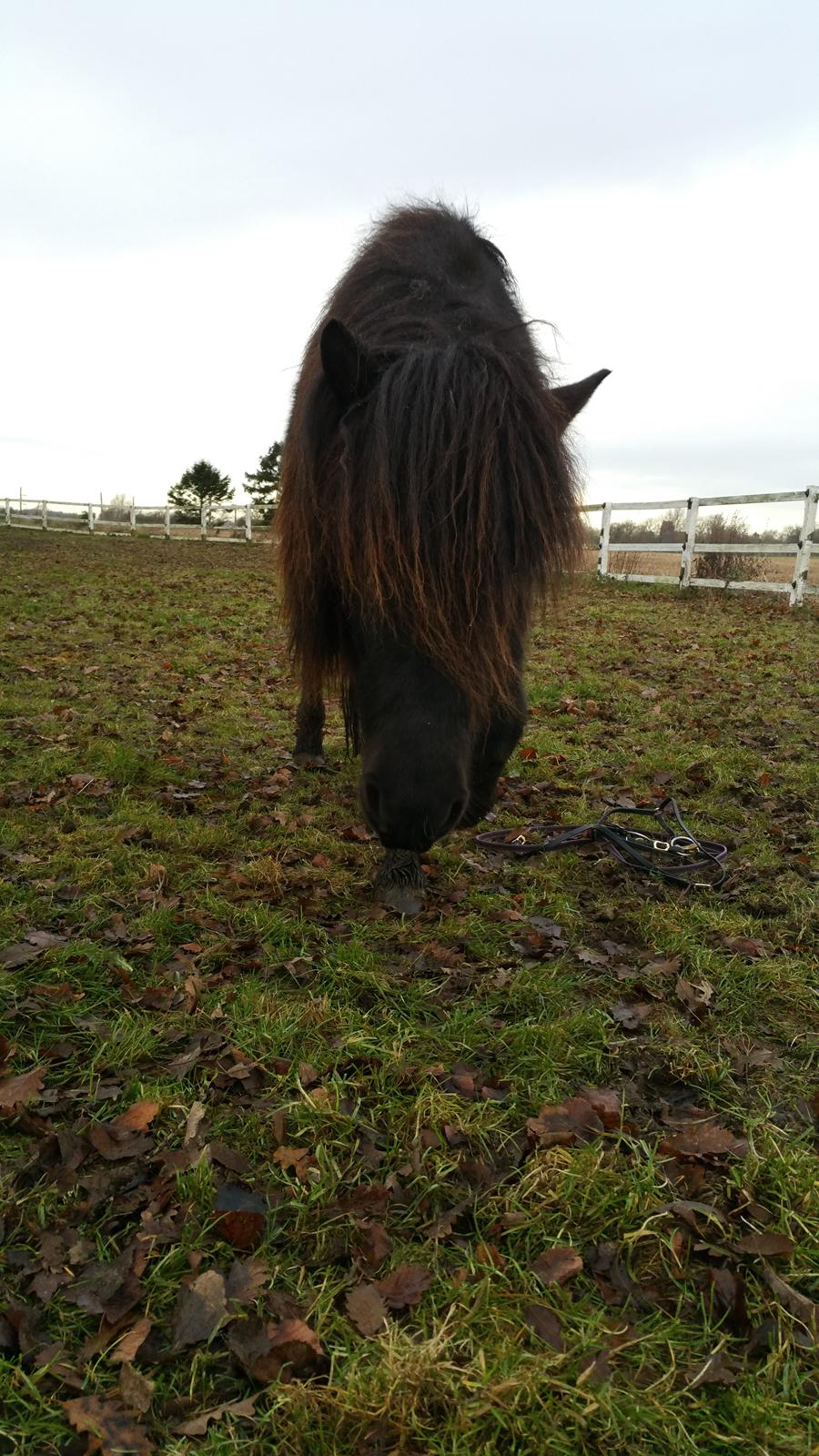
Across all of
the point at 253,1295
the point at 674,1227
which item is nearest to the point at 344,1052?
the point at 253,1295

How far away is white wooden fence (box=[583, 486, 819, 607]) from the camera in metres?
14.3

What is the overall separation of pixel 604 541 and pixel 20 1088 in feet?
58.8

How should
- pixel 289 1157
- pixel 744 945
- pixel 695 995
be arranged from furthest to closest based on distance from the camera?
pixel 744 945, pixel 695 995, pixel 289 1157

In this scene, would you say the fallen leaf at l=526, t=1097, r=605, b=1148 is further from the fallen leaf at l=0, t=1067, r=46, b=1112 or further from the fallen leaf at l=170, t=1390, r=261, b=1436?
the fallen leaf at l=0, t=1067, r=46, b=1112

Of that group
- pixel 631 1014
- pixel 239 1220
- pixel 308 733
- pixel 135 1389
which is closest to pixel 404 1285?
pixel 239 1220

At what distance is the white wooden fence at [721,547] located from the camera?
14.3 meters

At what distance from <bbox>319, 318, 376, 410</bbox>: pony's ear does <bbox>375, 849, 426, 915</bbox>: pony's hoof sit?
1.88 metres

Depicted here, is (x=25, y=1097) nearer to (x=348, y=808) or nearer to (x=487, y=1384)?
(x=487, y=1384)

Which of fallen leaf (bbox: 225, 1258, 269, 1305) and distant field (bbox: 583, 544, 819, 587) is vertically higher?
distant field (bbox: 583, 544, 819, 587)

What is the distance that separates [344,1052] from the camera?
2500 millimetres

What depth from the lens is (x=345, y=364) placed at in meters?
2.86

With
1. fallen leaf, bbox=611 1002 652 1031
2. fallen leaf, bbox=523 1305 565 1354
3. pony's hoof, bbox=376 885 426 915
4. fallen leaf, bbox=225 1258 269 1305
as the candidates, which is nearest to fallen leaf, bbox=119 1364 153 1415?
fallen leaf, bbox=225 1258 269 1305

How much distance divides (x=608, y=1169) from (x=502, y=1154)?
0.28 meters

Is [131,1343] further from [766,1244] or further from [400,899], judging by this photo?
[400,899]
